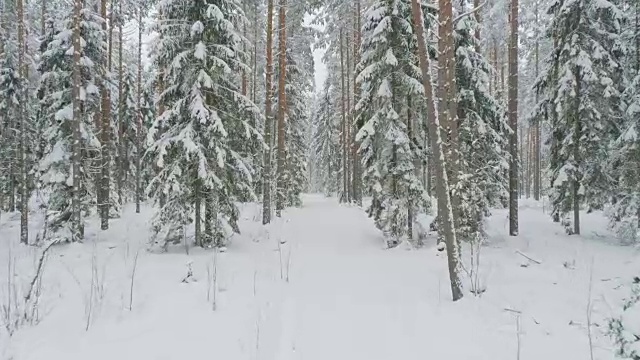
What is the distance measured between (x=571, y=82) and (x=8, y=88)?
23519 mm

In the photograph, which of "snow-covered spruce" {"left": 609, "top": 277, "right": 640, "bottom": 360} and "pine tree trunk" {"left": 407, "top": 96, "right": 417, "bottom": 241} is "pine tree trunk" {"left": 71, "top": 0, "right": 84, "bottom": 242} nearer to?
"pine tree trunk" {"left": 407, "top": 96, "right": 417, "bottom": 241}

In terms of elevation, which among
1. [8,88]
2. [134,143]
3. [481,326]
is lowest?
[481,326]

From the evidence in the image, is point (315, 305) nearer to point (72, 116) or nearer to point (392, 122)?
point (392, 122)

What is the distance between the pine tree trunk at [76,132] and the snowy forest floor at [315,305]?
0.69 meters

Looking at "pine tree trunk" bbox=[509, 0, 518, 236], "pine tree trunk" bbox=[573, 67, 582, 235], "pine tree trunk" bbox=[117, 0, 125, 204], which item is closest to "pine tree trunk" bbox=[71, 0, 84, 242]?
"pine tree trunk" bbox=[117, 0, 125, 204]

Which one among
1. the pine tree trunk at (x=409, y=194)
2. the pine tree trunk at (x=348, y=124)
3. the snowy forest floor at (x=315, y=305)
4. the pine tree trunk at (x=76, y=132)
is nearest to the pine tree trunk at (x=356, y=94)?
the pine tree trunk at (x=348, y=124)

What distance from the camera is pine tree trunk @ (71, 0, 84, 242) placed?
12.1 meters

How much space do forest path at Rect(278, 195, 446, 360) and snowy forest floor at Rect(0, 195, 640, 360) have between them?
28 mm

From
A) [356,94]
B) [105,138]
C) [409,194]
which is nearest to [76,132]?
[105,138]

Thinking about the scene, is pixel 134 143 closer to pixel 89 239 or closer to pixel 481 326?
pixel 89 239

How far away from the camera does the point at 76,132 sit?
12.2 metres

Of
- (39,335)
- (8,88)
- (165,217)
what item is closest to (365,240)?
A: (165,217)

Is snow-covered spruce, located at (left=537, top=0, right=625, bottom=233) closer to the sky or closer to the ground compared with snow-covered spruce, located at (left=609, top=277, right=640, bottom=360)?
closer to the sky

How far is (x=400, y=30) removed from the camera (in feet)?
41.4
